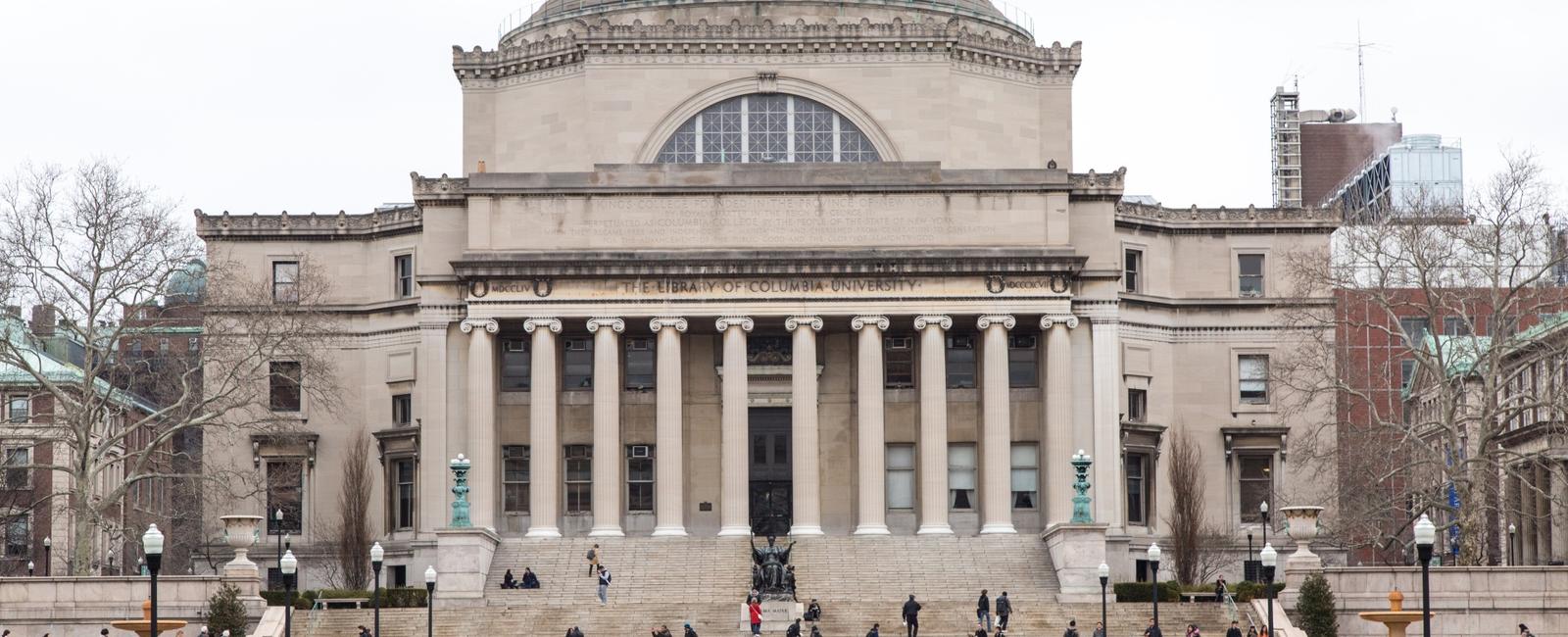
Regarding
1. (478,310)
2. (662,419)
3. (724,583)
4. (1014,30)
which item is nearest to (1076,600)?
(724,583)

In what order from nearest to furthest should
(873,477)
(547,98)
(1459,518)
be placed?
(1459,518)
(873,477)
(547,98)

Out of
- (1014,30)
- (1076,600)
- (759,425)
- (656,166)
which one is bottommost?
(1076,600)

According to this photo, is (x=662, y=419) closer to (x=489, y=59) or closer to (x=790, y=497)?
(x=790, y=497)

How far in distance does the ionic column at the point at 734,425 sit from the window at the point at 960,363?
23.8ft

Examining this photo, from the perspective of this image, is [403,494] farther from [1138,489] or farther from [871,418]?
[1138,489]

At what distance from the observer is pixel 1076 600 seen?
77.4m

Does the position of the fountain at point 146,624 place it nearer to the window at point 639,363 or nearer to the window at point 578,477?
the window at point 578,477

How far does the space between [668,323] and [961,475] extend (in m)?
11.5

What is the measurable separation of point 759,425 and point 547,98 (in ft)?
51.2

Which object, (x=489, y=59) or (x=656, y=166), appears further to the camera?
(x=489, y=59)

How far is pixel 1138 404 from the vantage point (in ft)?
305

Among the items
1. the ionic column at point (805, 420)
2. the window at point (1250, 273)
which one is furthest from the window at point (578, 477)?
the window at point (1250, 273)

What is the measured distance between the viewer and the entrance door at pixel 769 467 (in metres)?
89.2

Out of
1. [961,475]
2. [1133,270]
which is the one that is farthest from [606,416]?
[1133,270]
